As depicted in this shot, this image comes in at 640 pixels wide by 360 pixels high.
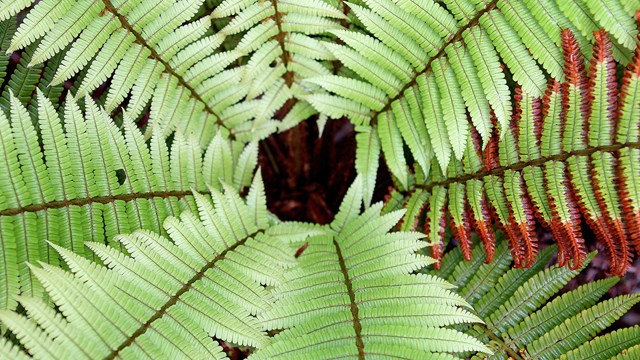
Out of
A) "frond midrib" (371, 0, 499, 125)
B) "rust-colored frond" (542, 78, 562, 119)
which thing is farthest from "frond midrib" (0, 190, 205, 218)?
"rust-colored frond" (542, 78, 562, 119)

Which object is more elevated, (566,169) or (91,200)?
(566,169)

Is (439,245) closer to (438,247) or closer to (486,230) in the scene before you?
(438,247)

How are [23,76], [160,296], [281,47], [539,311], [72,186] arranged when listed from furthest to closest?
[281,47], [23,76], [539,311], [72,186], [160,296]

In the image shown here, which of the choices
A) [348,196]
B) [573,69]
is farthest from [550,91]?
[348,196]

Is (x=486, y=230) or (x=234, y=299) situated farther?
(x=486, y=230)

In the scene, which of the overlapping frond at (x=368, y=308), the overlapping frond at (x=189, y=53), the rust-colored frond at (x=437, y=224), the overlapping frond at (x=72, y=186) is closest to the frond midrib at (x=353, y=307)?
the overlapping frond at (x=368, y=308)

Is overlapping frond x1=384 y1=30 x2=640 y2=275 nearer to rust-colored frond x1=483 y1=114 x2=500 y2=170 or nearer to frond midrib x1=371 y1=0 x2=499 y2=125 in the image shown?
rust-colored frond x1=483 y1=114 x2=500 y2=170
